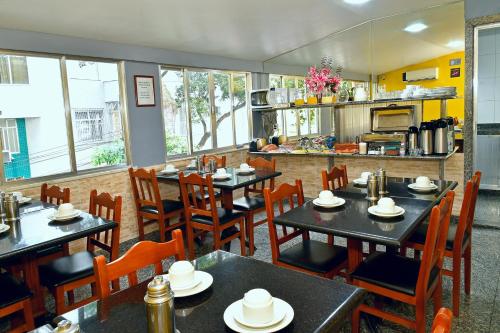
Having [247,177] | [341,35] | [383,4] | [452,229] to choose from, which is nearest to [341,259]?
[452,229]

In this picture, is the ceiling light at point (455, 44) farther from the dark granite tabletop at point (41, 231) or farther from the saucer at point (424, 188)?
the dark granite tabletop at point (41, 231)

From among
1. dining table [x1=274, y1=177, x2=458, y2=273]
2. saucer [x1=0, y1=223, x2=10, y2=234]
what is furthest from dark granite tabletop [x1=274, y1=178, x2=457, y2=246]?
saucer [x1=0, y1=223, x2=10, y2=234]

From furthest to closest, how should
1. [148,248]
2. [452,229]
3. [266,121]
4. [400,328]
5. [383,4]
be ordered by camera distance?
[266,121], [383,4], [452,229], [400,328], [148,248]

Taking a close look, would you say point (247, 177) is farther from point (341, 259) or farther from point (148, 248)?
point (148, 248)

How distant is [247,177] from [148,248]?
82.1 inches

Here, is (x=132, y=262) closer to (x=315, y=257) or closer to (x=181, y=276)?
(x=181, y=276)

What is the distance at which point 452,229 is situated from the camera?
2520 mm

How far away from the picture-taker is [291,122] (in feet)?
19.1

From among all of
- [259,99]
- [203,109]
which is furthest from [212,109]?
[259,99]

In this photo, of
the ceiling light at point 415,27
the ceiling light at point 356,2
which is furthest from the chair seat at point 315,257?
the ceiling light at point 415,27

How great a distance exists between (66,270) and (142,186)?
1740mm

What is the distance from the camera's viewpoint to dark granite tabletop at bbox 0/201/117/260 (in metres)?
1.85

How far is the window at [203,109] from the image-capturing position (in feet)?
14.5

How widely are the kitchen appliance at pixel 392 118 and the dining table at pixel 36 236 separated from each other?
3438 mm
